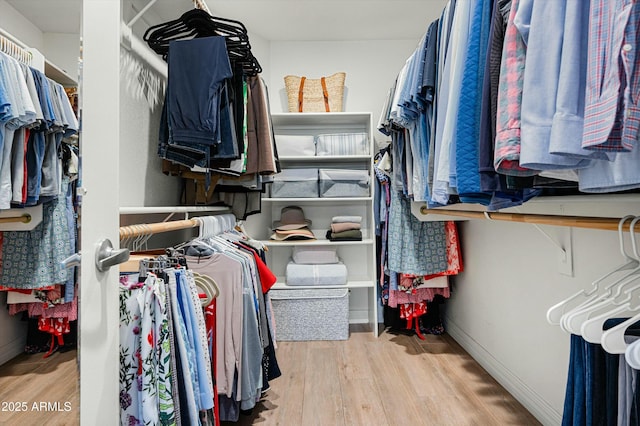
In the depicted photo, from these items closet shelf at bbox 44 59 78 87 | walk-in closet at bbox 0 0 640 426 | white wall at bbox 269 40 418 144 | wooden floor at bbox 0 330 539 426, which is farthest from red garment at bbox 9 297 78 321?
white wall at bbox 269 40 418 144

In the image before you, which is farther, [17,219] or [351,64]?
[351,64]

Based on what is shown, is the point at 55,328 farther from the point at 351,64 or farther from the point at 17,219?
the point at 351,64

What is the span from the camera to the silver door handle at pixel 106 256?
68 centimetres

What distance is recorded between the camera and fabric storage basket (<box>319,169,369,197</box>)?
2.69 meters

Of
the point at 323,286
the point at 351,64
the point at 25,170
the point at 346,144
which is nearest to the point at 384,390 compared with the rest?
the point at 323,286

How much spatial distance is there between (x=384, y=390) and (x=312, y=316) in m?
0.82

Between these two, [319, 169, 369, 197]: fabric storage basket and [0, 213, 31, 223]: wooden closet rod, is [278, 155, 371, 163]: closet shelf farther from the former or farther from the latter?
[0, 213, 31, 223]: wooden closet rod

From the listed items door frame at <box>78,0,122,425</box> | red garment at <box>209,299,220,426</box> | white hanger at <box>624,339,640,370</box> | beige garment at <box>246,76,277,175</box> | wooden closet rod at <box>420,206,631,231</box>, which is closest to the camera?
white hanger at <box>624,339,640,370</box>

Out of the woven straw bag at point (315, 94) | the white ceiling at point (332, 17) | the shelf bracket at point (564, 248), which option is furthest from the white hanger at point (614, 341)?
the white ceiling at point (332, 17)

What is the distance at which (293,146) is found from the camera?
2729mm

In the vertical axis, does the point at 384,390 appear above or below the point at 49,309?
below

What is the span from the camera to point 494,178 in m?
0.83

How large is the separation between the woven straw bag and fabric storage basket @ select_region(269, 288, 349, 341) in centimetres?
142

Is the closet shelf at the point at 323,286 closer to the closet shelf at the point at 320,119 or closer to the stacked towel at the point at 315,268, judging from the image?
the stacked towel at the point at 315,268
